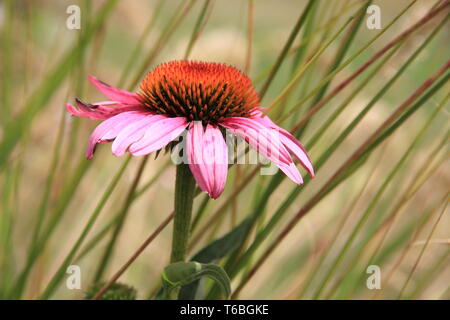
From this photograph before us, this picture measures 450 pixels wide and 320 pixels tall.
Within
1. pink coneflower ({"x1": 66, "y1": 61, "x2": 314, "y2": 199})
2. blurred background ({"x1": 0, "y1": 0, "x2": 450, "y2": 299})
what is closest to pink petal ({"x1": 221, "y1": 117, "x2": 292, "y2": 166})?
pink coneflower ({"x1": 66, "y1": 61, "x2": 314, "y2": 199})

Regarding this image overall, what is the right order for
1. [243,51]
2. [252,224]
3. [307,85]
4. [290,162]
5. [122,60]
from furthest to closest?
[122,60] < [243,51] < [307,85] < [252,224] < [290,162]

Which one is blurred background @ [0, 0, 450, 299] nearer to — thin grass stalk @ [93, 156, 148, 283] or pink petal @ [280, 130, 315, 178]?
thin grass stalk @ [93, 156, 148, 283]

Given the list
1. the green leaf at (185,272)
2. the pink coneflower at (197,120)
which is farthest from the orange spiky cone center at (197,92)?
the green leaf at (185,272)

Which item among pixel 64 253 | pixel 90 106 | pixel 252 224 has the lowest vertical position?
pixel 64 253

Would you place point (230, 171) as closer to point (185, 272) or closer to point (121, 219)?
point (121, 219)

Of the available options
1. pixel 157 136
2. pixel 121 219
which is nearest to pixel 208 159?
pixel 157 136

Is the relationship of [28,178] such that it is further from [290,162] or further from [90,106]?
[290,162]
